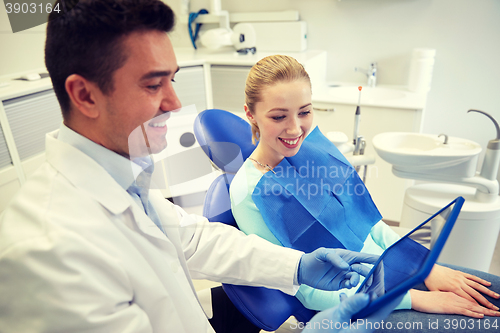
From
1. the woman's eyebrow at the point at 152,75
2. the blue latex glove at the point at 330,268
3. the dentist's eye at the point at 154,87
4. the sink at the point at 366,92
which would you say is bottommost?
the blue latex glove at the point at 330,268

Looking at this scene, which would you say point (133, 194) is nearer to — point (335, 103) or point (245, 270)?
point (245, 270)

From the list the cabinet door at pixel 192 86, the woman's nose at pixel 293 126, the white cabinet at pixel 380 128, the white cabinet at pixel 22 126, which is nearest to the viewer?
the woman's nose at pixel 293 126

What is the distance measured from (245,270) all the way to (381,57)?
2.17 metres

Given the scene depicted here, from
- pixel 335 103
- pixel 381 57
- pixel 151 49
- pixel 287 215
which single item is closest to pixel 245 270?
pixel 287 215

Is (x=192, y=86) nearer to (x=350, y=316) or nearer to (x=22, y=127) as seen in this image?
(x=22, y=127)

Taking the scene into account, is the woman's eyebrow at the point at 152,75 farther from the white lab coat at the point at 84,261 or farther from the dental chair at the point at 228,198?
the dental chair at the point at 228,198

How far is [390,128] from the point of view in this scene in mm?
2061

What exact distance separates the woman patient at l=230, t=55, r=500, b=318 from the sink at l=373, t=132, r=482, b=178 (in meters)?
0.46

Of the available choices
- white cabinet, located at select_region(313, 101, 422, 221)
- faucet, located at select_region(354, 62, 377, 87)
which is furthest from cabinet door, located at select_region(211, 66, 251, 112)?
faucet, located at select_region(354, 62, 377, 87)

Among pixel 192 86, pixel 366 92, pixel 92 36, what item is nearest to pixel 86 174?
pixel 92 36

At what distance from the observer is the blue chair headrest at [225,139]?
1136 millimetres

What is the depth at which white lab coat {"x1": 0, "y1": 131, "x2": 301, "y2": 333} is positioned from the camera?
53 centimetres

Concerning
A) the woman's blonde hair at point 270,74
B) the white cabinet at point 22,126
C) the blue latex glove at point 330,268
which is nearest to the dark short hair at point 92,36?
the woman's blonde hair at point 270,74

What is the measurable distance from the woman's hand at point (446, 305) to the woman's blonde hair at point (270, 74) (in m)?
0.74
